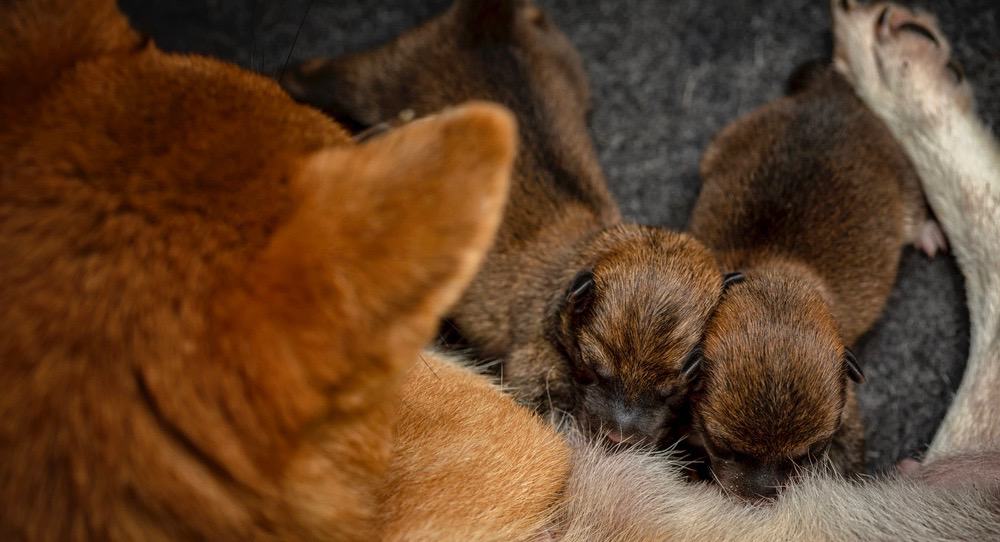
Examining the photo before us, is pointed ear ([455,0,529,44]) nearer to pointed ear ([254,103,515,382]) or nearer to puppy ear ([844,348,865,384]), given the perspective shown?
puppy ear ([844,348,865,384])

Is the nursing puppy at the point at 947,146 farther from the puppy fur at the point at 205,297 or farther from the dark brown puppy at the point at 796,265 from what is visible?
the puppy fur at the point at 205,297

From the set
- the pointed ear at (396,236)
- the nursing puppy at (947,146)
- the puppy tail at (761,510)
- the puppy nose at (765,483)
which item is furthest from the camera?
the nursing puppy at (947,146)

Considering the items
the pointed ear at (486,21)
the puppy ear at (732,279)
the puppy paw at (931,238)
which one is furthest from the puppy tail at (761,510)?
the pointed ear at (486,21)

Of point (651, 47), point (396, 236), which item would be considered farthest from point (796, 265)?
point (396, 236)

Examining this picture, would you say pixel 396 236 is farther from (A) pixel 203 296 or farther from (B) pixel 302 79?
(B) pixel 302 79

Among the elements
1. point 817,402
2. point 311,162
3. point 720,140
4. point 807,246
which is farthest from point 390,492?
point 720,140

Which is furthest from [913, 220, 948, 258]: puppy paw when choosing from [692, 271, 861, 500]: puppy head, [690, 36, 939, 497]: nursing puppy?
[692, 271, 861, 500]: puppy head
